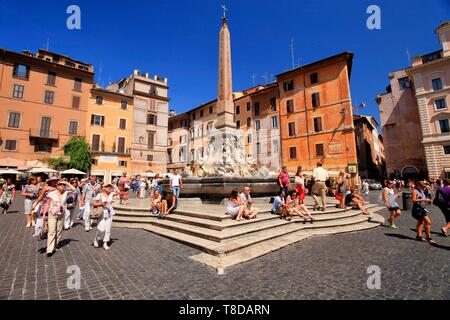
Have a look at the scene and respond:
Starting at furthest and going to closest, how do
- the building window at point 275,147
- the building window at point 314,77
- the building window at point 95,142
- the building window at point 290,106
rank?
the building window at point 275,147 < the building window at point 95,142 < the building window at point 290,106 < the building window at point 314,77

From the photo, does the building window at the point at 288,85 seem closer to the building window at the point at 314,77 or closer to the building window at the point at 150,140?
the building window at the point at 314,77

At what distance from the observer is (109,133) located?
29734mm

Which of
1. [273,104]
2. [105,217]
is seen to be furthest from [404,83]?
[105,217]

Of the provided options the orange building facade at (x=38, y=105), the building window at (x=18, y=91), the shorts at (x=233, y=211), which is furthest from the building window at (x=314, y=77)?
the building window at (x=18, y=91)

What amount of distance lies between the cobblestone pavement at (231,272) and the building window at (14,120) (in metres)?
26.6

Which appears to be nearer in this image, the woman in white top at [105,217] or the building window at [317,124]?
the woman in white top at [105,217]

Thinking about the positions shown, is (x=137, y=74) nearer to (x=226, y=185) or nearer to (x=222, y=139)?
(x=222, y=139)

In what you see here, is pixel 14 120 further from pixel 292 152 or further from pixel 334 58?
pixel 334 58

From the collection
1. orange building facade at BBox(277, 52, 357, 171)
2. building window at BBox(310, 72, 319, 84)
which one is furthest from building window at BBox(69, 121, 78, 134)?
building window at BBox(310, 72, 319, 84)

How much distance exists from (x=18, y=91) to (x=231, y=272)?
33.2 meters

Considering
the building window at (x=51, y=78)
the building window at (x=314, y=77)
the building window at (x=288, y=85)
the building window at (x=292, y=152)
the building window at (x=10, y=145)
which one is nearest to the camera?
the building window at (x=10, y=145)

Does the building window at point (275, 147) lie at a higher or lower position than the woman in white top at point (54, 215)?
higher

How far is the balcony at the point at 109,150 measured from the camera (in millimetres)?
28222
